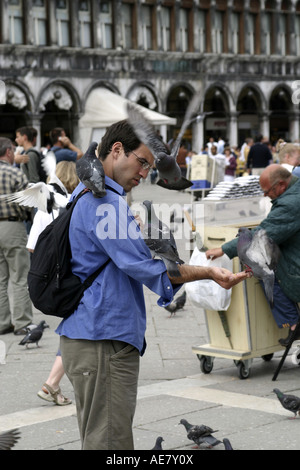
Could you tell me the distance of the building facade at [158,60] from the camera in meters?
33.8

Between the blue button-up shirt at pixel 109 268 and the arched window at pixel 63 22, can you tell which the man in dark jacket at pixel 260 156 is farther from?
the blue button-up shirt at pixel 109 268

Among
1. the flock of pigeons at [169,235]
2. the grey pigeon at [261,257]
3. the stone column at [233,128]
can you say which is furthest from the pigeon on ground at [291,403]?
the stone column at [233,128]

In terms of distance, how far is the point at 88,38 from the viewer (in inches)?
1426

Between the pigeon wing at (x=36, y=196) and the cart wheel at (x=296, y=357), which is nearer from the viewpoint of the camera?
the cart wheel at (x=296, y=357)

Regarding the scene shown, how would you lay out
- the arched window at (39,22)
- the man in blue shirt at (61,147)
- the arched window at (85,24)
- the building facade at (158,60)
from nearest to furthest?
the man in blue shirt at (61,147), the building facade at (158,60), the arched window at (39,22), the arched window at (85,24)

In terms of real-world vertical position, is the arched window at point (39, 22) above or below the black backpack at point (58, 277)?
above

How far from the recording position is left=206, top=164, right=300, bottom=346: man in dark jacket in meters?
6.57

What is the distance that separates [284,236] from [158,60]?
32808 mm

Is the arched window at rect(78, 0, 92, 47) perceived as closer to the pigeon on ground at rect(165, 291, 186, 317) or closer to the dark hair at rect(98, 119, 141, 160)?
the pigeon on ground at rect(165, 291, 186, 317)

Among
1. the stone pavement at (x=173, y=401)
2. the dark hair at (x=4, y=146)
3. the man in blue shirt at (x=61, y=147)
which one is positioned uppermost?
the man in blue shirt at (x=61, y=147)

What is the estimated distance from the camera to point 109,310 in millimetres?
3762

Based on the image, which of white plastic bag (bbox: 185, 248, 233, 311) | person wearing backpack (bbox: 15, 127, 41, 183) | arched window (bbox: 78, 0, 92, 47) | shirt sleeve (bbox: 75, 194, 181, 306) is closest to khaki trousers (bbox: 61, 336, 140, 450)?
shirt sleeve (bbox: 75, 194, 181, 306)

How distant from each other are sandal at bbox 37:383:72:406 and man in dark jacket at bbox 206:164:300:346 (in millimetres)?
1397

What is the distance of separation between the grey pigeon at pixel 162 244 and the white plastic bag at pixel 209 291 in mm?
3088
